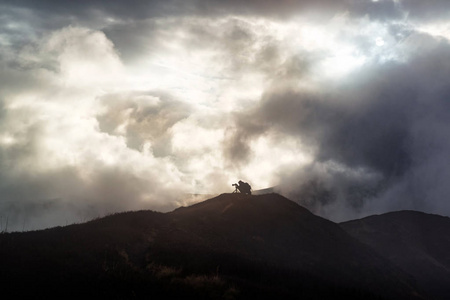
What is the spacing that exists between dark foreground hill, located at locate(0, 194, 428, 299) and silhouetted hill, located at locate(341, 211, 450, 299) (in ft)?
107

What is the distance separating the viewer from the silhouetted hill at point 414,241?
10256cm

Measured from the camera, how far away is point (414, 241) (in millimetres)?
136625

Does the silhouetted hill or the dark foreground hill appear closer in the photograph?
the dark foreground hill

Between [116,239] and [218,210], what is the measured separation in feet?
115

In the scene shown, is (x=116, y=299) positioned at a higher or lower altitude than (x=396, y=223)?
lower

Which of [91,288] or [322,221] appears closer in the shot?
[91,288]

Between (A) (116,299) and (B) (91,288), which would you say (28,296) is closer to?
(B) (91,288)

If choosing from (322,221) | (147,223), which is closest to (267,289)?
(147,223)

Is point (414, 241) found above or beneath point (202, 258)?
above

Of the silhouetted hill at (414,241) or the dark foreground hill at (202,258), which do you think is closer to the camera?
the dark foreground hill at (202,258)

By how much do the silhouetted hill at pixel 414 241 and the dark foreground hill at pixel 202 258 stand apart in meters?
32.6

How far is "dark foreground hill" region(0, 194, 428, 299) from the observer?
2194 centimetres

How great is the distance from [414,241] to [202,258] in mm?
130695

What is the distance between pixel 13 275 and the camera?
2259 cm
